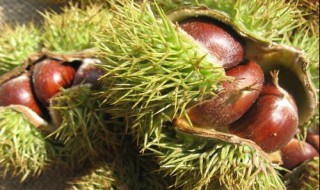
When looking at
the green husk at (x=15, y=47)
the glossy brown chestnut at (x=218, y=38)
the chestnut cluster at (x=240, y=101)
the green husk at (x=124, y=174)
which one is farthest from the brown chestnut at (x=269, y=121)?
the green husk at (x=15, y=47)

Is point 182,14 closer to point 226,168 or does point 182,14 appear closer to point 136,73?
point 136,73

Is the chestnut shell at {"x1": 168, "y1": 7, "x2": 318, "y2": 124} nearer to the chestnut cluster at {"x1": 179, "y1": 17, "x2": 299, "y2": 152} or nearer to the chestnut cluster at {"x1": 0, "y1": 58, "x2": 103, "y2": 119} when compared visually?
the chestnut cluster at {"x1": 179, "y1": 17, "x2": 299, "y2": 152}

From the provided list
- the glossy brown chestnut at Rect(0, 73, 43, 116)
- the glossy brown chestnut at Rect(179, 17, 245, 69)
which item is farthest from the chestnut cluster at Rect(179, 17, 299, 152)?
the glossy brown chestnut at Rect(0, 73, 43, 116)

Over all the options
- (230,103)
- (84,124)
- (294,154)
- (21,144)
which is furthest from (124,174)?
(294,154)

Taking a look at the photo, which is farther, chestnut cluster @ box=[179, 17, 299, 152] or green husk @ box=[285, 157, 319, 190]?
green husk @ box=[285, 157, 319, 190]

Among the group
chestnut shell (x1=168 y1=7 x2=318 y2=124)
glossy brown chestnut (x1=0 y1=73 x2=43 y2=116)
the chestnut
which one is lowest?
glossy brown chestnut (x1=0 y1=73 x2=43 y2=116)

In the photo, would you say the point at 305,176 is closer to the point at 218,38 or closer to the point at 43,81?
the point at 218,38

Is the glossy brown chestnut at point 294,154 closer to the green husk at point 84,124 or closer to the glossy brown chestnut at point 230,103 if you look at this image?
the glossy brown chestnut at point 230,103
